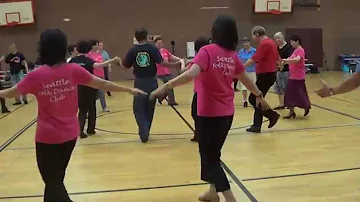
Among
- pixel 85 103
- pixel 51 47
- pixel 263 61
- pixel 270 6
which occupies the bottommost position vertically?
pixel 85 103

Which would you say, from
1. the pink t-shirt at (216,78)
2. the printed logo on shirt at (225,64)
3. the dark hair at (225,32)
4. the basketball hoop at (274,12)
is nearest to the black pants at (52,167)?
the pink t-shirt at (216,78)

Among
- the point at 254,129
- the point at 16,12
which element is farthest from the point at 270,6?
the point at 254,129

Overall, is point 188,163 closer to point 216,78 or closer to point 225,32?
point 216,78

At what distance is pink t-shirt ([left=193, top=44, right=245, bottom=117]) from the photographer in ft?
12.5

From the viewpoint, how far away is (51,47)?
3301mm

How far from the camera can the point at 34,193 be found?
4770mm

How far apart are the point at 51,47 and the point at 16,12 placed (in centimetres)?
1577

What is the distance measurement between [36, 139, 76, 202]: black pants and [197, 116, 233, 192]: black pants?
1.27 meters

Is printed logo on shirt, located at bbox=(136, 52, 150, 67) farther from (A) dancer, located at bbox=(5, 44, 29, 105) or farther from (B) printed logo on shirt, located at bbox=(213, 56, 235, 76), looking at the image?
(A) dancer, located at bbox=(5, 44, 29, 105)

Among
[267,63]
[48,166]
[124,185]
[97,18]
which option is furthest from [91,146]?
[97,18]

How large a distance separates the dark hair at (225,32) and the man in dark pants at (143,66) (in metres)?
Answer: 2.93

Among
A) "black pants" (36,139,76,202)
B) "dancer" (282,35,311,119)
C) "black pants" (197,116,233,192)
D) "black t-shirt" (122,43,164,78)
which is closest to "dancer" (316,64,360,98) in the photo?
"black pants" (197,116,233,192)

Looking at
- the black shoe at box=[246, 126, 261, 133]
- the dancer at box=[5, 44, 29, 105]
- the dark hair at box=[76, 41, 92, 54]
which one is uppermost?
the dark hair at box=[76, 41, 92, 54]

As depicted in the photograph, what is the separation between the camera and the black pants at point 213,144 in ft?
12.9
